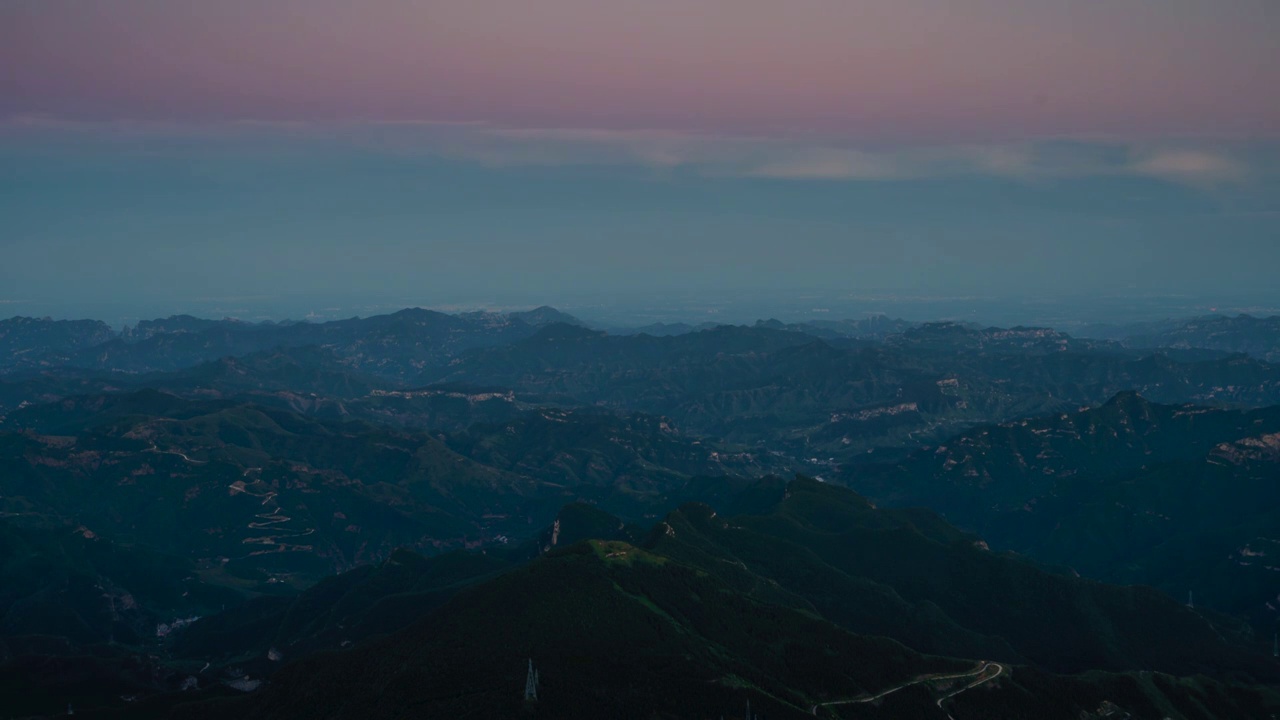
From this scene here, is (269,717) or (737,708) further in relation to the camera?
(269,717)

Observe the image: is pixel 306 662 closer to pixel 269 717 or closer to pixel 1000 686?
pixel 269 717

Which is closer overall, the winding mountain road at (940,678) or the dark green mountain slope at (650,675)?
the dark green mountain slope at (650,675)

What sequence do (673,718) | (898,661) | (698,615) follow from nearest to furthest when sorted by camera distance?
(673,718)
(898,661)
(698,615)

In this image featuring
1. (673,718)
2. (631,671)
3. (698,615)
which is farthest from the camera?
(698,615)

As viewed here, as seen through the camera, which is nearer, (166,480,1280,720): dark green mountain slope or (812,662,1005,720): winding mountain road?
(166,480,1280,720): dark green mountain slope

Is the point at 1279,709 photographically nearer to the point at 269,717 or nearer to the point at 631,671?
the point at 631,671

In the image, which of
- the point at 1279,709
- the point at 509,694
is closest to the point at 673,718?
the point at 509,694

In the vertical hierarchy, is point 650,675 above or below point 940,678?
above

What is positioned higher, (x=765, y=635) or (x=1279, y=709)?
(x=765, y=635)

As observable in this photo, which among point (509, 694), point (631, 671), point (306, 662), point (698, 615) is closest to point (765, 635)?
point (698, 615)

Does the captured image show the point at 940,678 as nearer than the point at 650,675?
No
